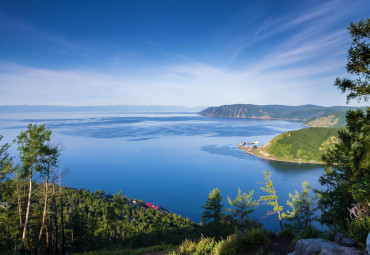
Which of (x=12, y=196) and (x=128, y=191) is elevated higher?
(x=12, y=196)

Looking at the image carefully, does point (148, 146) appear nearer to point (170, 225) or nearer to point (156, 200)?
point (156, 200)

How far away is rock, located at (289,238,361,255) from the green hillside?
396 feet

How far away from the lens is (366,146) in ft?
27.8

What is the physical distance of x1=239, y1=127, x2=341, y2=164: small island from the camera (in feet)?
365

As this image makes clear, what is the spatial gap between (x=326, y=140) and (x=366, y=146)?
5919 inches

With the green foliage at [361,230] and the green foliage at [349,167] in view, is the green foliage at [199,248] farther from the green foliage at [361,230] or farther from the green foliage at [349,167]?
the green foliage at [349,167]

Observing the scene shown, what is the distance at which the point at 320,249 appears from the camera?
4.94 metres

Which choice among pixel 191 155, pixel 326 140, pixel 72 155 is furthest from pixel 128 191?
pixel 326 140

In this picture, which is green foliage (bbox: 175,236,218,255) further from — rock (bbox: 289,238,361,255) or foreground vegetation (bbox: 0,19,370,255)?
rock (bbox: 289,238,361,255)

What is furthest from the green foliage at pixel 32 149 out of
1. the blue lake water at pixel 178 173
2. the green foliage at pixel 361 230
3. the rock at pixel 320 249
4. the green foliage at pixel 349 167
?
the blue lake water at pixel 178 173

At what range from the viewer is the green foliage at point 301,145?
11261 cm

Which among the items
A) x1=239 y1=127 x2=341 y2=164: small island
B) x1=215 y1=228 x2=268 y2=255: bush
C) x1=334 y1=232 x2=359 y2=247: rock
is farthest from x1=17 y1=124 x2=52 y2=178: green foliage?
x1=239 y1=127 x2=341 y2=164: small island

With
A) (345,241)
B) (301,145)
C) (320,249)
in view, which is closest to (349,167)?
(345,241)

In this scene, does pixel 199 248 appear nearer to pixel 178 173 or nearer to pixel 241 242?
pixel 241 242
